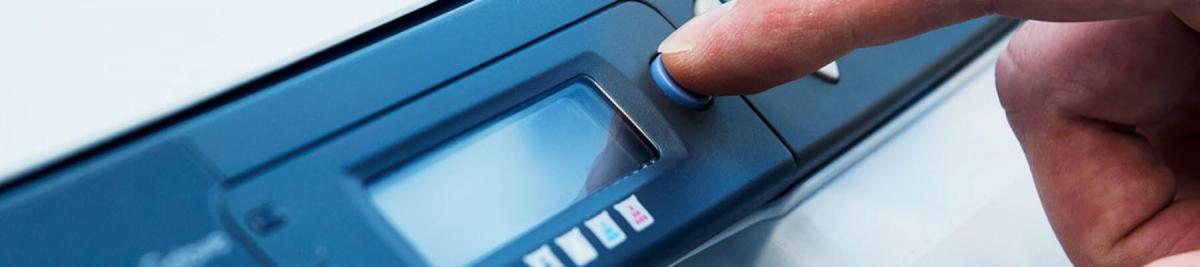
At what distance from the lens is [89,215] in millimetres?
375

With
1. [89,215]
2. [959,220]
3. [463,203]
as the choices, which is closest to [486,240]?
[463,203]

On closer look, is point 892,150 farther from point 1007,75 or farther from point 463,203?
point 463,203

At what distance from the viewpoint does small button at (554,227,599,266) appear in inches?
16.3

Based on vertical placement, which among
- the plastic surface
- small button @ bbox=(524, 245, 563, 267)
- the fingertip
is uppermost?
the plastic surface

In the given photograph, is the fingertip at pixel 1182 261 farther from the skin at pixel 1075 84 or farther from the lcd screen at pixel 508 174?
the lcd screen at pixel 508 174

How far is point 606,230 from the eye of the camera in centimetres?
43

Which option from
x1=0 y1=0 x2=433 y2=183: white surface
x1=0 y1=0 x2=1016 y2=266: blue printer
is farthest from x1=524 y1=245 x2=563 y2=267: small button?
x1=0 y1=0 x2=433 y2=183: white surface

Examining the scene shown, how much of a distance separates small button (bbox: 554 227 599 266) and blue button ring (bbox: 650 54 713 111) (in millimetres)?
78

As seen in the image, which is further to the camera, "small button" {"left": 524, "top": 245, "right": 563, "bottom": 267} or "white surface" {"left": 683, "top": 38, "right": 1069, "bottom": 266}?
"white surface" {"left": 683, "top": 38, "right": 1069, "bottom": 266}

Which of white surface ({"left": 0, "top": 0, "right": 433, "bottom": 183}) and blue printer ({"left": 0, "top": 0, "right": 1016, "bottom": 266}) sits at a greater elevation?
white surface ({"left": 0, "top": 0, "right": 433, "bottom": 183})

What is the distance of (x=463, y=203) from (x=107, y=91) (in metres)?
0.12

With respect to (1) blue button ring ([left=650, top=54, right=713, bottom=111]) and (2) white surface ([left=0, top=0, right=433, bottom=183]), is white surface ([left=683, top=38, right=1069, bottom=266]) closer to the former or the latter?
(1) blue button ring ([left=650, top=54, right=713, bottom=111])

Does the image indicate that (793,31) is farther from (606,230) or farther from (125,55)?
(125,55)

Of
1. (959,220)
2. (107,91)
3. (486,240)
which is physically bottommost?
(959,220)
